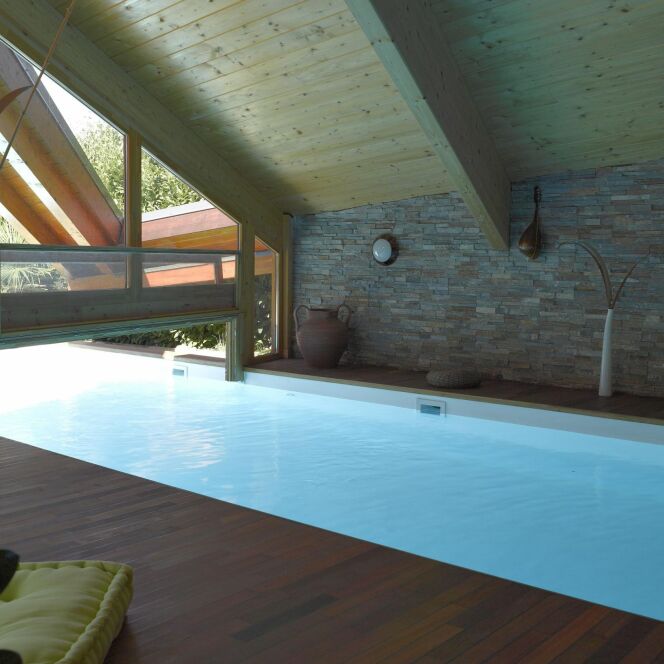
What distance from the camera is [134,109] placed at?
7008 millimetres

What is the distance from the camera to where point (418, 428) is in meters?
6.61

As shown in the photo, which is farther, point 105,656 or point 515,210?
point 515,210

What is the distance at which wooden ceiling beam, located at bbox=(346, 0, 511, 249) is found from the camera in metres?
4.94

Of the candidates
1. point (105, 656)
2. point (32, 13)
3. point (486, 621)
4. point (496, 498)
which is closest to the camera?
point (105, 656)

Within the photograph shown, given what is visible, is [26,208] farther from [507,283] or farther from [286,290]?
[507,283]

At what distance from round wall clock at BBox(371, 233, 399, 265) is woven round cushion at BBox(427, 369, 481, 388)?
1501 millimetres

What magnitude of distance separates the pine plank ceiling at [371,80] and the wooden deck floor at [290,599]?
11.8ft

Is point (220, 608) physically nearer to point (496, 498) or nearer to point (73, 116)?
point (496, 498)

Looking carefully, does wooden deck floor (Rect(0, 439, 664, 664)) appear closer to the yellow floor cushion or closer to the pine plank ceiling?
the yellow floor cushion

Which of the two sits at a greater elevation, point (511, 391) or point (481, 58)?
point (481, 58)

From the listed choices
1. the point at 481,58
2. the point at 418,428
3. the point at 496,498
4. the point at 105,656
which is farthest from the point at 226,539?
the point at 481,58

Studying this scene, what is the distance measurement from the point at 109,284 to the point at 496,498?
3.74 meters

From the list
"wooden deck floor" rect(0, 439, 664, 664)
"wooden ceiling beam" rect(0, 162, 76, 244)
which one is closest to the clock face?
"wooden ceiling beam" rect(0, 162, 76, 244)

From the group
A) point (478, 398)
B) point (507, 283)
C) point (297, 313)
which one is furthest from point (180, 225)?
point (478, 398)
